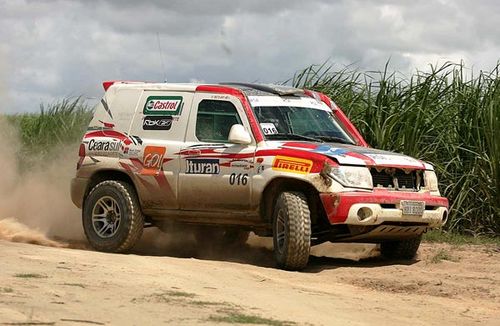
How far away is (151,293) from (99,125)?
4.39 meters

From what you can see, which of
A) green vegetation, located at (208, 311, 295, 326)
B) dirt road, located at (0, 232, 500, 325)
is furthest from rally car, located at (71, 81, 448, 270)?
green vegetation, located at (208, 311, 295, 326)

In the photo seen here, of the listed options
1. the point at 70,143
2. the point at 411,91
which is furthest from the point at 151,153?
the point at 70,143

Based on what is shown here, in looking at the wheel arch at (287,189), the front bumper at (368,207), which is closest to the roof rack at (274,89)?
the wheel arch at (287,189)

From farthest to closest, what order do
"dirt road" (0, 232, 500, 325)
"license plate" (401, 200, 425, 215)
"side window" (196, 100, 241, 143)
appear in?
"side window" (196, 100, 241, 143) → "license plate" (401, 200, 425, 215) → "dirt road" (0, 232, 500, 325)

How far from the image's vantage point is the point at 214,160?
1055cm

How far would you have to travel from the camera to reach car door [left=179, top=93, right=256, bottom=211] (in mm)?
10398

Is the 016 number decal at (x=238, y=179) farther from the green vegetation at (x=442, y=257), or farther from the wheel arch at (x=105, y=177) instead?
the green vegetation at (x=442, y=257)

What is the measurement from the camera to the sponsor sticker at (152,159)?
35.9 feet

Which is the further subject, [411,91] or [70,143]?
[70,143]

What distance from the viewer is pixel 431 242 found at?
499 inches

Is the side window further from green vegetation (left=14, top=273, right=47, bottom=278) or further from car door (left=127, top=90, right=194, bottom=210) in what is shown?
green vegetation (left=14, top=273, right=47, bottom=278)

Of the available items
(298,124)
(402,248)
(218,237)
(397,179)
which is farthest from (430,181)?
(218,237)

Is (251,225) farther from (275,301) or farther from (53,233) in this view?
(53,233)

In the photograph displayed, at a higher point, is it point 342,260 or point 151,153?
point 151,153
